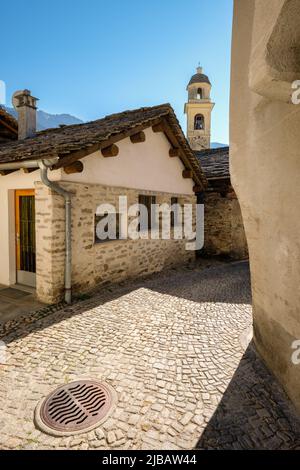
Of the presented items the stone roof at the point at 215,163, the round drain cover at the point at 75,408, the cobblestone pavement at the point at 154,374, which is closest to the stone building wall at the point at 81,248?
the cobblestone pavement at the point at 154,374

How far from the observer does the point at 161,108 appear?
7.93 m

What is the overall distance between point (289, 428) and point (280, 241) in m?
1.75

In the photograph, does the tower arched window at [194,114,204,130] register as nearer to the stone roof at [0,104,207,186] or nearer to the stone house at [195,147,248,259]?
the stone house at [195,147,248,259]

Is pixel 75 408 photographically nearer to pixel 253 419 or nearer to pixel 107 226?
pixel 253 419

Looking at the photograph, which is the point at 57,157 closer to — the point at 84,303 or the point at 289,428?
the point at 84,303

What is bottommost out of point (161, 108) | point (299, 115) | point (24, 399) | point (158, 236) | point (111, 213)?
point (24, 399)

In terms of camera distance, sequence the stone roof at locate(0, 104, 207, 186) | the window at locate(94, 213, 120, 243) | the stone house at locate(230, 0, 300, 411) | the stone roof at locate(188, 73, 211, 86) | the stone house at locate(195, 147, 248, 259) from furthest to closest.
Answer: the stone roof at locate(188, 73, 211, 86), the stone house at locate(195, 147, 248, 259), the window at locate(94, 213, 120, 243), the stone roof at locate(0, 104, 207, 186), the stone house at locate(230, 0, 300, 411)

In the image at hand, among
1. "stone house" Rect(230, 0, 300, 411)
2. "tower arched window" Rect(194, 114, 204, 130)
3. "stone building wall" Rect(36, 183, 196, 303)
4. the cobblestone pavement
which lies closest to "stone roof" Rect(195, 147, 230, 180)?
"stone building wall" Rect(36, 183, 196, 303)

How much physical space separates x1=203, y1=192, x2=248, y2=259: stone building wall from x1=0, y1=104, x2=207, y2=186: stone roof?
124cm

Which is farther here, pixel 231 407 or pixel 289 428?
pixel 231 407

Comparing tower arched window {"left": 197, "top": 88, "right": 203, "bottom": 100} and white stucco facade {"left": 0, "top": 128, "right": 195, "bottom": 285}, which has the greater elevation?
tower arched window {"left": 197, "top": 88, "right": 203, "bottom": 100}

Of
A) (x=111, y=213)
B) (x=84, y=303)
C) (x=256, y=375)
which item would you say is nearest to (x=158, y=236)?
(x=111, y=213)

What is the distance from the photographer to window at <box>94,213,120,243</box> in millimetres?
6750

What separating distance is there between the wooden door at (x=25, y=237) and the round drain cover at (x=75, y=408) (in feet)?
12.8
